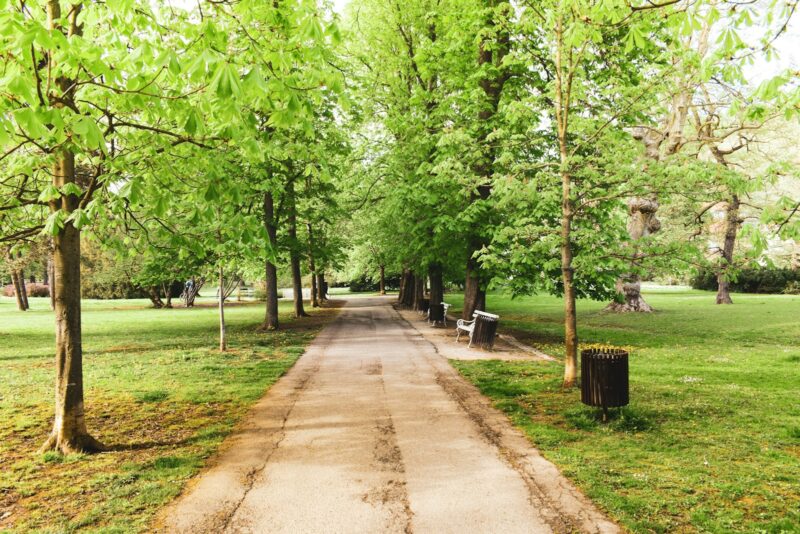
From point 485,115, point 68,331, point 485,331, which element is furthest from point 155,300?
point 68,331

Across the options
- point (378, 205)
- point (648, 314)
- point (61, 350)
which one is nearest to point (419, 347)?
point (61, 350)

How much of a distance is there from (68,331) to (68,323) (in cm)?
10

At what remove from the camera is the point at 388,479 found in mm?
5242

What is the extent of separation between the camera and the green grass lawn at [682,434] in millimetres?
4578

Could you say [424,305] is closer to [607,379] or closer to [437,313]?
[437,313]

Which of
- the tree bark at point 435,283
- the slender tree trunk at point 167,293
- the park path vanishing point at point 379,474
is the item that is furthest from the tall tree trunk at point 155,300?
the park path vanishing point at point 379,474

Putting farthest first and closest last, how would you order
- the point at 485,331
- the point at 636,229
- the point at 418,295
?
the point at 418,295 < the point at 636,229 < the point at 485,331

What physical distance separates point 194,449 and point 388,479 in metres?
2.65

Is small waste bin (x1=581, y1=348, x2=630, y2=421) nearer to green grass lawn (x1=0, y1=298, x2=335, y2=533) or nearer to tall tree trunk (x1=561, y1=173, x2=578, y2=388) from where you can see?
tall tree trunk (x1=561, y1=173, x2=578, y2=388)

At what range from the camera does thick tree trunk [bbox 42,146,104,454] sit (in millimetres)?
5855

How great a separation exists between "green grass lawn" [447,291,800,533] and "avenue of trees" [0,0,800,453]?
187cm

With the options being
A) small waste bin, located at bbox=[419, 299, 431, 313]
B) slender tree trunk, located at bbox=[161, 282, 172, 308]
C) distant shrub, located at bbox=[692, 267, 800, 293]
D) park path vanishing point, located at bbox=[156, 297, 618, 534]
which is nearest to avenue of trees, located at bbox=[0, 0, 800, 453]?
park path vanishing point, located at bbox=[156, 297, 618, 534]

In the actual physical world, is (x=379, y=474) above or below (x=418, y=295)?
below

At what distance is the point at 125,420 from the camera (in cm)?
750
